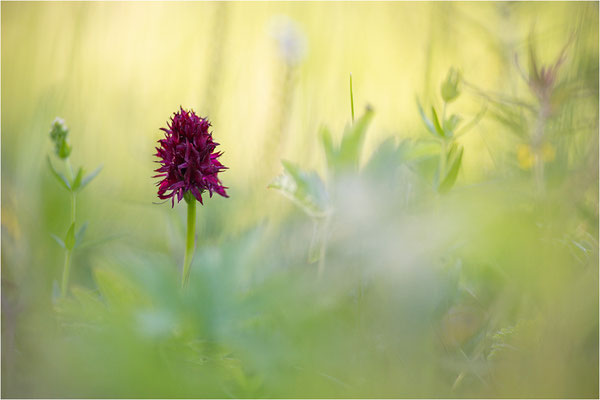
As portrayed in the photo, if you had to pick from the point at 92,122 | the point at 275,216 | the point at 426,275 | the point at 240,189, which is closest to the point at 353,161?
the point at 426,275

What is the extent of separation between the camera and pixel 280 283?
15.2 inches

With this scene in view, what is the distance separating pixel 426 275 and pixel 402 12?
106 cm

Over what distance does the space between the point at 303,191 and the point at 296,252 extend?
17 cm

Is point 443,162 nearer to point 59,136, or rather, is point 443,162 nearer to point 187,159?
point 187,159

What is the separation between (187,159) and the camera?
0.53m

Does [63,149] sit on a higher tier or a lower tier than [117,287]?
higher

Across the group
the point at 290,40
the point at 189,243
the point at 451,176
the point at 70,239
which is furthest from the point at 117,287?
the point at 290,40

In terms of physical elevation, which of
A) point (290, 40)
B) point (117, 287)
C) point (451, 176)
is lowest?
point (117, 287)

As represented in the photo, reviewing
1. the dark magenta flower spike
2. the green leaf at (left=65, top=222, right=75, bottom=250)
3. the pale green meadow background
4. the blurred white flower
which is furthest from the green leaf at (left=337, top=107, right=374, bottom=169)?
the blurred white flower

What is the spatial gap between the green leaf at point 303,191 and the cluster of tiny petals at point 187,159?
3.6 inches

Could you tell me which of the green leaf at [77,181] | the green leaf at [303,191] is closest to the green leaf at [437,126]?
the green leaf at [303,191]

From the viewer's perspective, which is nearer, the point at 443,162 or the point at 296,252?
the point at 443,162

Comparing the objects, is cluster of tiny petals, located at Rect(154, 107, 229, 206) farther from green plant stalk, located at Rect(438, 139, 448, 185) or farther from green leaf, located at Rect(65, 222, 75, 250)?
green plant stalk, located at Rect(438, 139, 448, 185)

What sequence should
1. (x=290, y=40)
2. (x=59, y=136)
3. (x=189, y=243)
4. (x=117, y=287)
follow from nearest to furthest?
1. (x=117, y=287)
2. (x=189, y=243)
3. (x=59, y=136)
4. (x=290, y=40)
